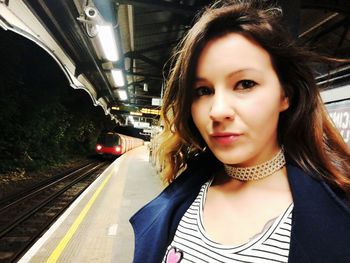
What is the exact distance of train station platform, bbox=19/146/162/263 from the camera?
14.2 feet

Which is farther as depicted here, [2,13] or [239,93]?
[2,13]

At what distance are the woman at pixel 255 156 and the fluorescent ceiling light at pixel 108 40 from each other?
15.4ft

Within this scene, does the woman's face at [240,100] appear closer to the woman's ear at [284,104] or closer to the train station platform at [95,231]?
the woman's ear at [284,104]

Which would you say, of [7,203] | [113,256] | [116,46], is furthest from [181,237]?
[7,203]

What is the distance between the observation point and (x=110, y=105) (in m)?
21.6

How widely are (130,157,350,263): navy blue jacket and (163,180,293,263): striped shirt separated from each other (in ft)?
0.11

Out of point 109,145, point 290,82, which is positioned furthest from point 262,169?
point 109,145

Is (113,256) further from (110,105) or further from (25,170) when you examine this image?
(110,105)

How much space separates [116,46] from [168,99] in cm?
552

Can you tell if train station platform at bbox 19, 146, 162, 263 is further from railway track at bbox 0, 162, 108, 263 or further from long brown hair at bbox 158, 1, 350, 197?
long brown hair at bbox 158, 1, 350, 197

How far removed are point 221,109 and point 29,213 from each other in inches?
316

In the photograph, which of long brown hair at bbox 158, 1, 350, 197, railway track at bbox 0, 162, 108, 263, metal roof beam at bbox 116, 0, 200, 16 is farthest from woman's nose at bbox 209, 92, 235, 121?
railway track at bbox 0, 162, 108, 263

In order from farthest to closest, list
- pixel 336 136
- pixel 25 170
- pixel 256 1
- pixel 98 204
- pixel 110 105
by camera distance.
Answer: pixel 110 105 < pixel 25 170 < pixel 98 204 < pixel 256 1 < pixel 336 136

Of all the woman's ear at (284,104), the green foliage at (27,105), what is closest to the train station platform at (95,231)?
the woman's ear at (284,104)
